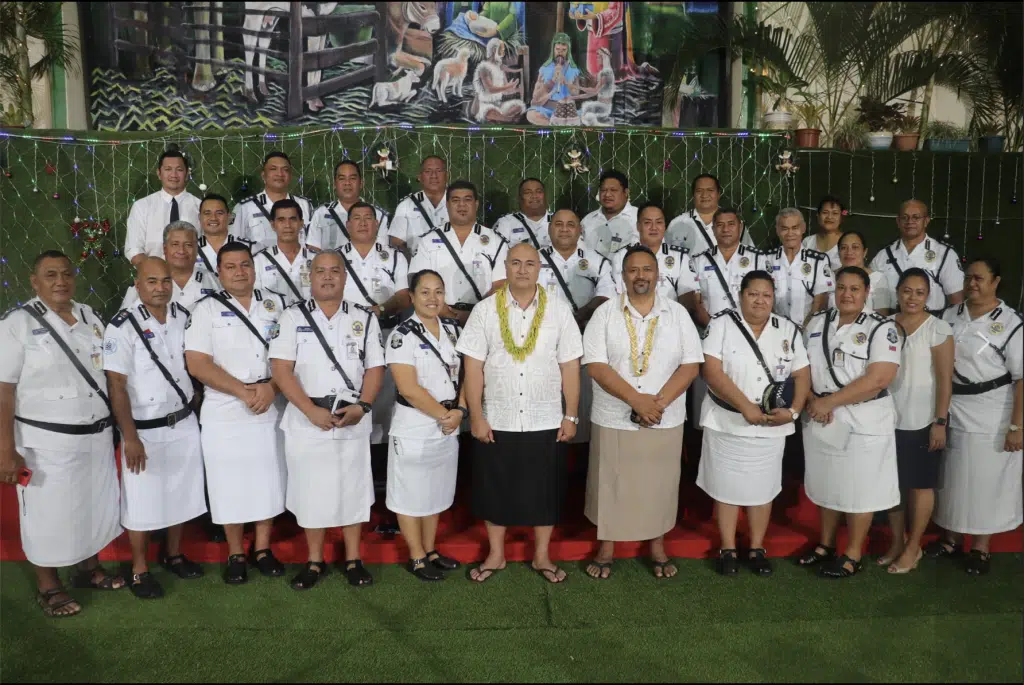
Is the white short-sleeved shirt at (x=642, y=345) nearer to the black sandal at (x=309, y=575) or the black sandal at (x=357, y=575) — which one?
the black sandal at (x=357, y=575)

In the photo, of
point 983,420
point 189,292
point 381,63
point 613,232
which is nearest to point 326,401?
point 189,292

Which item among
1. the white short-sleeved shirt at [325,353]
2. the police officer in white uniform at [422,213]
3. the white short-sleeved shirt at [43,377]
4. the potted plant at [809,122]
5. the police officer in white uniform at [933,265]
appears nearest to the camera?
the white short-sleeved shirt at [43,377]

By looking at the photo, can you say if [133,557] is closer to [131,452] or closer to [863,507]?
[131,452]

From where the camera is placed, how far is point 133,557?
384 cm

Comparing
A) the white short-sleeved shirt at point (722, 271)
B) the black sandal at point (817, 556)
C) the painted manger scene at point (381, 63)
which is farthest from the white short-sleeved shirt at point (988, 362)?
the painted manger scene at point (381, 63)

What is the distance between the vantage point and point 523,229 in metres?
5.27

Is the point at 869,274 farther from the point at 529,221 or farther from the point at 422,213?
the point at 422,213

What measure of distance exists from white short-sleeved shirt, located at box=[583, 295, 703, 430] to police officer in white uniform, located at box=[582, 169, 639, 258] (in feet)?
4.81

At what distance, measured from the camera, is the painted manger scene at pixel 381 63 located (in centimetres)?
791

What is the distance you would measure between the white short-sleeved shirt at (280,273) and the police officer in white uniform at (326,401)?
0.74m

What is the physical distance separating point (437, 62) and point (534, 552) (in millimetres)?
5685

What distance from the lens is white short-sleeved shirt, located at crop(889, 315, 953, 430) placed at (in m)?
4.02

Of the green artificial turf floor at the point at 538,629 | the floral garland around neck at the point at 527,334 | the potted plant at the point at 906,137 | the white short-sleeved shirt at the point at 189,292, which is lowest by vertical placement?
the green artificial turf floor at the point at 538,629

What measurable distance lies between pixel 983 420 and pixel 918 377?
1.39ft
